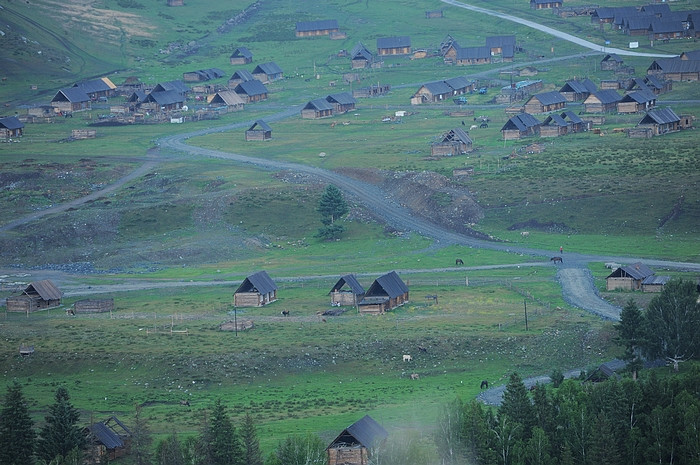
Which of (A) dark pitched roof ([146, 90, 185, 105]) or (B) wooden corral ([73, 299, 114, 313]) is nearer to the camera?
(B) wooden corral ([73, 299, 114, 313])

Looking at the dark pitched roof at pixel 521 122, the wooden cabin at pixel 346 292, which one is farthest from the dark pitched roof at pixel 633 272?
the dark pitched roof at pixel 521 122

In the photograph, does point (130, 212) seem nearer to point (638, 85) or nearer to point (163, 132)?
point (163, 132)

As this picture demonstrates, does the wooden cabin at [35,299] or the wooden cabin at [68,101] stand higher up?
the wooden cabin at [68,101]

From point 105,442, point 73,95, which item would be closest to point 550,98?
point 73,95

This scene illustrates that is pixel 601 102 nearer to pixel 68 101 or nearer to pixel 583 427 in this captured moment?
pixel 68 101

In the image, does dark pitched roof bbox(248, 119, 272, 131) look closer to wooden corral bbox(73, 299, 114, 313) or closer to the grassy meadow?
the grassy meadow

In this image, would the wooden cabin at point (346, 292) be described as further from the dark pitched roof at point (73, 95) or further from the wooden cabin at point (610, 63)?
the wooden cabin at point (610, 63)

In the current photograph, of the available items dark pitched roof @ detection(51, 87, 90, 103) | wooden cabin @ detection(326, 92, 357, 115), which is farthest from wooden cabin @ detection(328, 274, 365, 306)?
dark pitched roof @ detection(51, 87, 90, 103)

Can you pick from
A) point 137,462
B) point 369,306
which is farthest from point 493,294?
point 137,462
